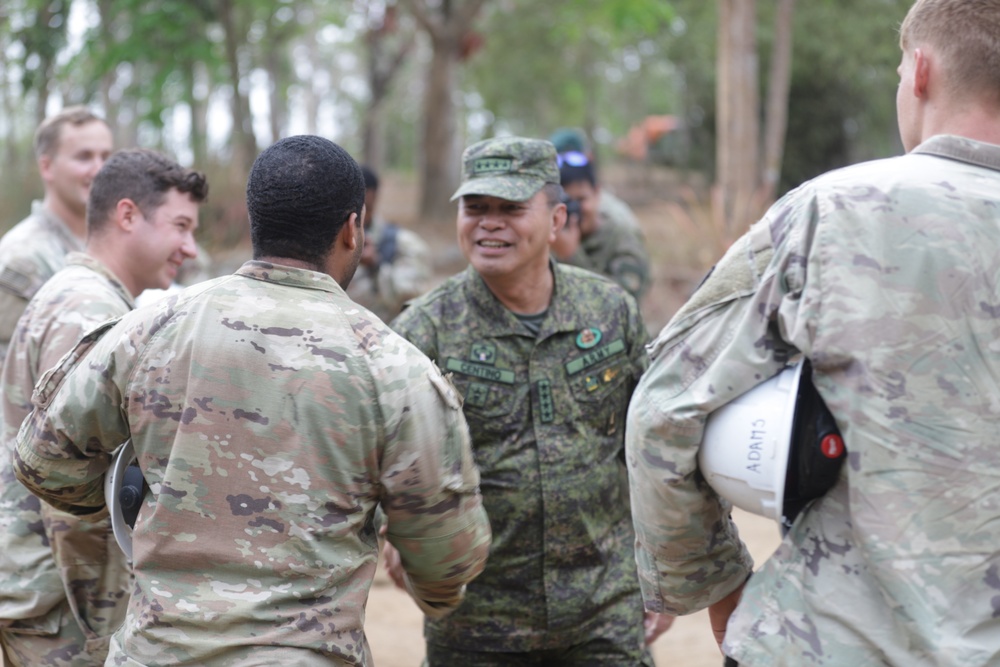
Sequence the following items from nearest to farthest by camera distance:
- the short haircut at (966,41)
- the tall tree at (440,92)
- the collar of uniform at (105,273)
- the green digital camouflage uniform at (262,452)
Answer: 1. the short haircut at (966,41)
2. the green digital camouflage uniform at (262,452)
3. the collar of uniform at (105,273)
4. the tall tree at (440,92)

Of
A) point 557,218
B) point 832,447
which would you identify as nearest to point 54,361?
point 557,218

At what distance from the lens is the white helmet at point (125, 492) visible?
8.25 ft

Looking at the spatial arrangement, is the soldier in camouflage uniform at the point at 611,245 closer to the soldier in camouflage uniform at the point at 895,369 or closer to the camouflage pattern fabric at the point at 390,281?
the camouflage pattern fabric at the point at 390,281

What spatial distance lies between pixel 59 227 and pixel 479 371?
2121 mm

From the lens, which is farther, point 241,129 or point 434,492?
point 241,129

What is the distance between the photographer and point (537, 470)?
3656mm

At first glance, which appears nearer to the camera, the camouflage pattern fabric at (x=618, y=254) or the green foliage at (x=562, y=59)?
the camouflage pattern fabric at (x=618, y=254)

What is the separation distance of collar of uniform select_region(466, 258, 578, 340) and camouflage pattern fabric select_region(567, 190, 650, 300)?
251 cm

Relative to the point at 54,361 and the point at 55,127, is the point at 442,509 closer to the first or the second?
the point at 54,361

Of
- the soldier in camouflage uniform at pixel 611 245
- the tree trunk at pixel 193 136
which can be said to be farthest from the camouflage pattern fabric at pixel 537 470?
the tree trunk at pixel 193 136

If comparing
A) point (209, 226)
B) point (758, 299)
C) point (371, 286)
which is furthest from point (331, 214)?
point (209, 226)

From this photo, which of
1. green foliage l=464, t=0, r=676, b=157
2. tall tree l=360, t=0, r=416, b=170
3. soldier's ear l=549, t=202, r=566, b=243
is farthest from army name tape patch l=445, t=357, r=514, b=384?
tall tree l=360, t=0, r=416, b=170

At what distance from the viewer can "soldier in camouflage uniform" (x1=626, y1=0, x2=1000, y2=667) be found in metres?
2.07

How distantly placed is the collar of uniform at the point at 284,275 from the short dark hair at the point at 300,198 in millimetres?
41
